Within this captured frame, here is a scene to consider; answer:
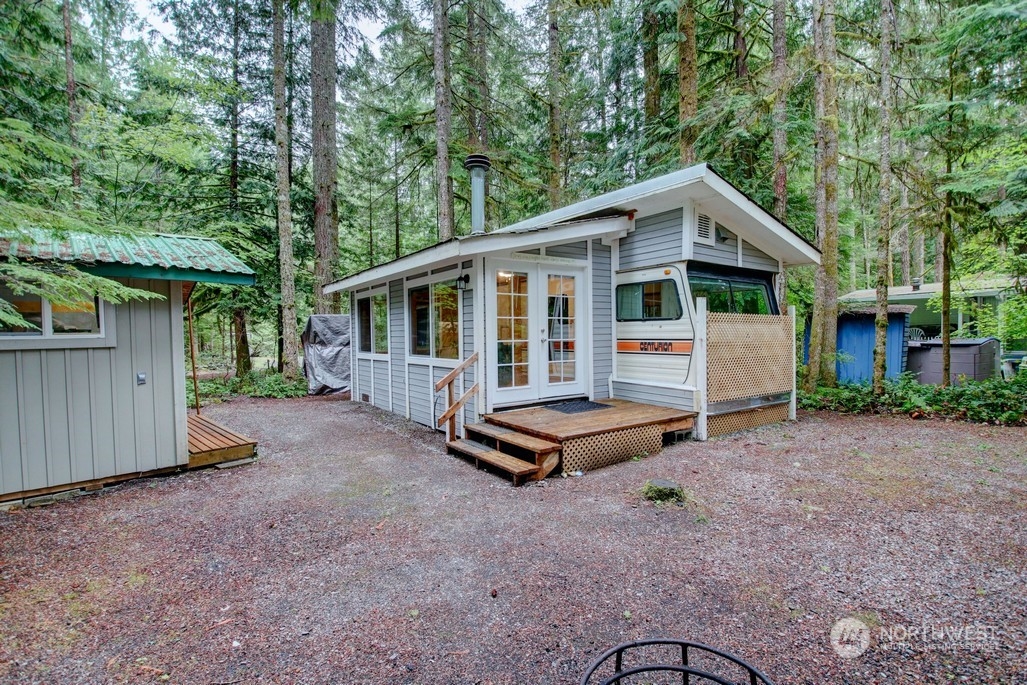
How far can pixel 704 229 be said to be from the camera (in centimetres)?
573

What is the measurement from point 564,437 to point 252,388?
846 centimetres

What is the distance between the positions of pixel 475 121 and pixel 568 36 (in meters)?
3.35

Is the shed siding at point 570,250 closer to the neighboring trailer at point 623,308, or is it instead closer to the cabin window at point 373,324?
the neighboring trailer at point 623,308

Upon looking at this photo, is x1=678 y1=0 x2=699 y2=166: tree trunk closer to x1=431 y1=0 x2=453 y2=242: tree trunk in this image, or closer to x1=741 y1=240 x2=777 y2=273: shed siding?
x1=741 y1=240 x2=777 y2=273: shed siding

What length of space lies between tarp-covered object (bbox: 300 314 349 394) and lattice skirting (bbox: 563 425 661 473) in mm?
7311

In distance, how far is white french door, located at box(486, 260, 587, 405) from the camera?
18.6 feet

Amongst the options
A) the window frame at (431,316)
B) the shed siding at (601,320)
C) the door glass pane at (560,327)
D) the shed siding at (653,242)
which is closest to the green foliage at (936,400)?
the shed siding at (601,320)

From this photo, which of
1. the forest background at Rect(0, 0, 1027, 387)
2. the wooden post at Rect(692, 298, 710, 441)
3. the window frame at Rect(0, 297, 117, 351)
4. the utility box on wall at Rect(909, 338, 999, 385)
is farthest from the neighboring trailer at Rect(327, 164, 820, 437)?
the utility box on wall at Rect(909, 338, 999, 385)

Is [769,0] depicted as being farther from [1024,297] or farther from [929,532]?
[929,532]

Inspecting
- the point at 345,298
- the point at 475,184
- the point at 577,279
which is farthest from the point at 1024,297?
the point at 345,298

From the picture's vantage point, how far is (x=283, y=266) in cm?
990

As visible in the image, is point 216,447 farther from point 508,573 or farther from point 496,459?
point 508,573

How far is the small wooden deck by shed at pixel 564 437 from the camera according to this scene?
4.38 m

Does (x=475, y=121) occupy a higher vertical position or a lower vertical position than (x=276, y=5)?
lower
